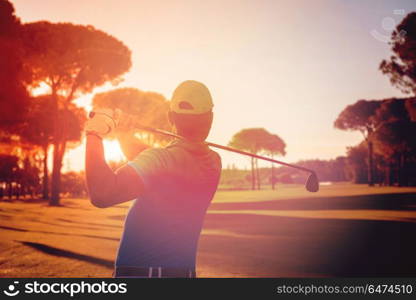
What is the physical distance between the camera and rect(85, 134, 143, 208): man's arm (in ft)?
6.05

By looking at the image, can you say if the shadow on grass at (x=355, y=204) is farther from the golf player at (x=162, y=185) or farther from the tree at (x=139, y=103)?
the tree at (x=139, y=103)

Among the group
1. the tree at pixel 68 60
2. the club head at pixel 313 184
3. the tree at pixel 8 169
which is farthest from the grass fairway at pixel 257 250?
the tree at pixel 8 169

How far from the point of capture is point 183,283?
272cm

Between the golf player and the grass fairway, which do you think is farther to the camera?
the grass fairway

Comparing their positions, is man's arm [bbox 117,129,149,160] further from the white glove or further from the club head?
the club head

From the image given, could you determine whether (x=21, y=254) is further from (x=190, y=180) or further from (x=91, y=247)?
(x=190, y=180)

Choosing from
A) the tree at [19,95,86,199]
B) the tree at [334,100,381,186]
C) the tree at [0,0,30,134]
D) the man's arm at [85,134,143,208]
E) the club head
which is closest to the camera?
the man's arm at [85,134,143,208]

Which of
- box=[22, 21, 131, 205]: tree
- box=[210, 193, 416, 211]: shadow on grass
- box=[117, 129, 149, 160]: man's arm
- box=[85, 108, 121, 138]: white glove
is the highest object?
box=[22, 21, 131, 205]: tree

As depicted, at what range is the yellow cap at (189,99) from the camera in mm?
2246

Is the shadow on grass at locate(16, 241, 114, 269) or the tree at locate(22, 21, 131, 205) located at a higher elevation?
the tree at locate(22, 21, 131, 205)

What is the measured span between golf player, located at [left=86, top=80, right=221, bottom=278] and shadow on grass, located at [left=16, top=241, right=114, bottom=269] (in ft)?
19.7

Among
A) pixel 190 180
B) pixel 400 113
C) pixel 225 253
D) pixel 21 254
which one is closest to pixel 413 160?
pixel 400 113

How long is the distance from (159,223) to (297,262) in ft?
22.8

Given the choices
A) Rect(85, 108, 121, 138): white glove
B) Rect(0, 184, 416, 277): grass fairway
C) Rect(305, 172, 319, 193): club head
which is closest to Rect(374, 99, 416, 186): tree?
Rect(0, 184, 416, 277): grass fairway
